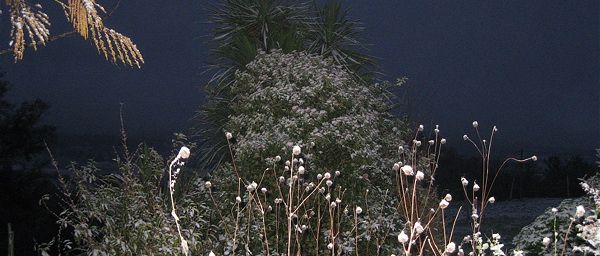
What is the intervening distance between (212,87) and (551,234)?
904cm

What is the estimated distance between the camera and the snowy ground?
69.5 feet

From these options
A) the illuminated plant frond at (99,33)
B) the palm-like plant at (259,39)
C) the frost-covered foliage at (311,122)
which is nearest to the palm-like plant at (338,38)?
the palm-like plant at (259,39)

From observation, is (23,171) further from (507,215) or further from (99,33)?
(507,215)

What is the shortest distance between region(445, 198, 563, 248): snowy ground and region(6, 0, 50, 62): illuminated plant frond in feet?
57.7

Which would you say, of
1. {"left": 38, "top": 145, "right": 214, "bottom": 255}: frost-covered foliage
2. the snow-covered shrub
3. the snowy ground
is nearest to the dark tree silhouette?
the snow-covered shrub

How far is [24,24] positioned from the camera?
142 inches

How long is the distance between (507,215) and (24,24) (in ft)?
72.3

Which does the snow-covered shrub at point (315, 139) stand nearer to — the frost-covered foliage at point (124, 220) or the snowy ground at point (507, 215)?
the frost-covered foliage at point (124, 220)

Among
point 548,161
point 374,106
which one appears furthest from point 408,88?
point 548,161

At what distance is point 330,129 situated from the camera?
30.7 feet

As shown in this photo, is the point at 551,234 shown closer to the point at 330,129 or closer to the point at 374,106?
the point at 330,129

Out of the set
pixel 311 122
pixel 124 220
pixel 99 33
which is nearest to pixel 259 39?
pixel 311 122

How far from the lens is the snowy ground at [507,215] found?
69.5ft

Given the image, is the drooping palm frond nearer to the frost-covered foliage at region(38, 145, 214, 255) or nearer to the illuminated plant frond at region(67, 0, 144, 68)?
the illuminated plant frond at region(67, 0, 144, 68)
